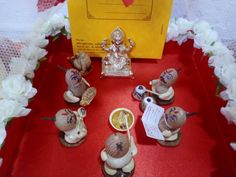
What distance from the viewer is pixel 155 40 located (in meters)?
0.84

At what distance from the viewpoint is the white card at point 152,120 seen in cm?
67

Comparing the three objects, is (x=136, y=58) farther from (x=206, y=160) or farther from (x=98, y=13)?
(x=206, y=160)

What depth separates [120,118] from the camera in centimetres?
74

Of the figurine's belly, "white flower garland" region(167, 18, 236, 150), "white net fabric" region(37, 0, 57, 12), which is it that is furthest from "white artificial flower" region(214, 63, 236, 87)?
"white net fabric" region(37, 0, 57, 12)

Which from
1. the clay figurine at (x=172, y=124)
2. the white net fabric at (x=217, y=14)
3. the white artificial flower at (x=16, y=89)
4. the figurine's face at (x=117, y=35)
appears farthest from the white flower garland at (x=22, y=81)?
the white net fabric at (x=217, y=14)

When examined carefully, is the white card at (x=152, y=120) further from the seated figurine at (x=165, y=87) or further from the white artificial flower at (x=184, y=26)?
the white artificial flower at (x=184, y=26)

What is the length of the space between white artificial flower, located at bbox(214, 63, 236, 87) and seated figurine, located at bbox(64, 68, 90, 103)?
376mm

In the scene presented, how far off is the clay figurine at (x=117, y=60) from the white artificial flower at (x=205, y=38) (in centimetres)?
21

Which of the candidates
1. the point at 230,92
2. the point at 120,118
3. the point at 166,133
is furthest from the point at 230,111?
the point at 120,118

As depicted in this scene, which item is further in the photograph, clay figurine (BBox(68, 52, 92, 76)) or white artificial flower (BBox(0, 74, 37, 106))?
clay figurine (BBox(68, 52, 92, 76))

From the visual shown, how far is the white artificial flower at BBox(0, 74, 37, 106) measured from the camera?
0.66 meters

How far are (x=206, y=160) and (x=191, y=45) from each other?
42cm

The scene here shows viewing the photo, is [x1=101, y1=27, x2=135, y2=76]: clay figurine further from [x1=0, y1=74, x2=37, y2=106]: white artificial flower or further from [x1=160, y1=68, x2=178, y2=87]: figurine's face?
[x1=0, y1=74, x2=37, y2=106]: white artificial flower

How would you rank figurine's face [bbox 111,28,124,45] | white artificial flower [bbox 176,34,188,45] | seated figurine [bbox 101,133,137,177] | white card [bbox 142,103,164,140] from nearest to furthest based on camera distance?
seated figurine [bbox 101,133,137,177] → white card [bbox 142,103,164,140] → figurine's face [bbox 111,28,124,45] → white artificial flower [bbox 176,34,188,45]
